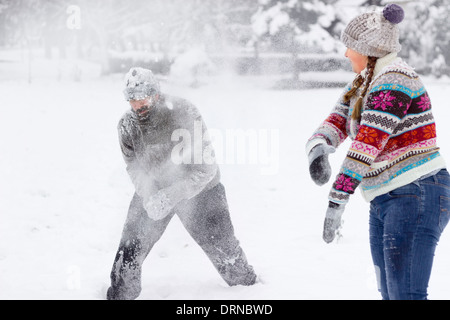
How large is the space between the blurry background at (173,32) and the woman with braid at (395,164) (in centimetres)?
1252

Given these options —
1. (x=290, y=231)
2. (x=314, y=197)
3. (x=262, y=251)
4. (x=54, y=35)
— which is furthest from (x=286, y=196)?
(x=54, y=35)

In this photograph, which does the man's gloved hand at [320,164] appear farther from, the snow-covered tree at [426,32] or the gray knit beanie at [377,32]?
the snow-covered tree at [426,32]

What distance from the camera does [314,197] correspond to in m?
7.09

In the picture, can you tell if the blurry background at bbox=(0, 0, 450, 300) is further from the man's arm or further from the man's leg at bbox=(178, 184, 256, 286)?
the man's arm

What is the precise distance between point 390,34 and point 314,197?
15.3ft

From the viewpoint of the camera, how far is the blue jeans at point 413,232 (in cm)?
241

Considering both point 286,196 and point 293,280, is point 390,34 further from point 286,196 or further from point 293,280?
point 286,196

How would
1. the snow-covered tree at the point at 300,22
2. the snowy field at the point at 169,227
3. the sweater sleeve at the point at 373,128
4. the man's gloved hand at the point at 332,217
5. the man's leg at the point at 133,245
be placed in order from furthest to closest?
the snow-covered tree at the point at 300,22 → the snowy field at the point at 169,227 → the man's leg at the point at 133,245 → the man's gloved hand at the point at 332,217 → the sweater sleeve at the point at 373,128

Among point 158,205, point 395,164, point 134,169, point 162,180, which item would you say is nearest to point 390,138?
point 395,164

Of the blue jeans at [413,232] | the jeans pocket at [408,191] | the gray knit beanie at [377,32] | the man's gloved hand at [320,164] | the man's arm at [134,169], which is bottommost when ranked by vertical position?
the blue jeans at [413,232]

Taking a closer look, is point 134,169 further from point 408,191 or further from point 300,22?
point 300,22

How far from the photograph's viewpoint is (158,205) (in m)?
3.40

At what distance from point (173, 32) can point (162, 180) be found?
12.4 m

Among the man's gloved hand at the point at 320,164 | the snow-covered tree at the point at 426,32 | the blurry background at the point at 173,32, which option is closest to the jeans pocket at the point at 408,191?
the man's gloved hand at the point at 320,164
